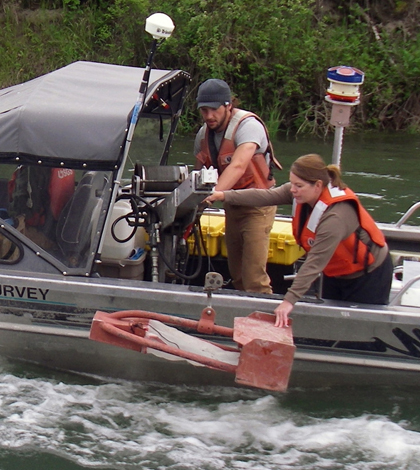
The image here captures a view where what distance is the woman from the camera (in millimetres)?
4109

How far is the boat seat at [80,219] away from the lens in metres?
4.47

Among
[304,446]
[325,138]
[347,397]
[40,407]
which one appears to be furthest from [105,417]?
[325,138]

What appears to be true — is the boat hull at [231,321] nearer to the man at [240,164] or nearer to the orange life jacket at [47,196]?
the orange life jacket at [47,196]

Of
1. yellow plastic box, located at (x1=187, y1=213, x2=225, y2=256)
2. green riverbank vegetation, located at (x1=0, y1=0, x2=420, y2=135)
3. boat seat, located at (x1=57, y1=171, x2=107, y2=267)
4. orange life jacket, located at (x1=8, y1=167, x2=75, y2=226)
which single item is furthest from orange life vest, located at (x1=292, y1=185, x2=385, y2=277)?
green riverbank vegetation, located at (x1=0, y1=0, x2=420, y2=135)

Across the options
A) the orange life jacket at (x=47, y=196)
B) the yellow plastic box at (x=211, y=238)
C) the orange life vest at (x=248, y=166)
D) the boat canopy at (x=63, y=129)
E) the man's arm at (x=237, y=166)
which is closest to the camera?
the boat canopy at (x=63, y=129)

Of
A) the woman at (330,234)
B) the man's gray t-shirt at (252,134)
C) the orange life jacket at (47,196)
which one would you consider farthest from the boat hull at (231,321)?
the man's gray t-shirt at (252,134)

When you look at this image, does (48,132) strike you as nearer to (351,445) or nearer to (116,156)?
(116,156)

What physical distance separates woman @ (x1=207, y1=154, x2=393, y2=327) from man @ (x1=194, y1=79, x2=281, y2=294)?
0.32 m

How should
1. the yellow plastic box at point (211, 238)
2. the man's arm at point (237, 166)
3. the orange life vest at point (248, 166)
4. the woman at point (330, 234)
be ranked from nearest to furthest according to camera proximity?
the woman at point (330, 234)
the man's arm at point (237, 166)
the orange life vest at point (248, 166)
the yellow plastic box at point (211, 238)

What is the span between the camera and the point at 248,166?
16.0 ft

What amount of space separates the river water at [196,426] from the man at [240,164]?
2.68 feet

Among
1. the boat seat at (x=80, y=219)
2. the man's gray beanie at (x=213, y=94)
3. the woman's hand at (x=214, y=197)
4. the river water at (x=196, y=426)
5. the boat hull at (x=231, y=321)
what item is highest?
the man's gray beanie at (x=213, y=94)

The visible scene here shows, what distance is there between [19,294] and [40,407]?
2.24 feet

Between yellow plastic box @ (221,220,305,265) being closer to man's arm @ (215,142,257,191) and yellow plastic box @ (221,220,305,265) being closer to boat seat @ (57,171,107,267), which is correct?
man's arm @ (215,142,257,191)
